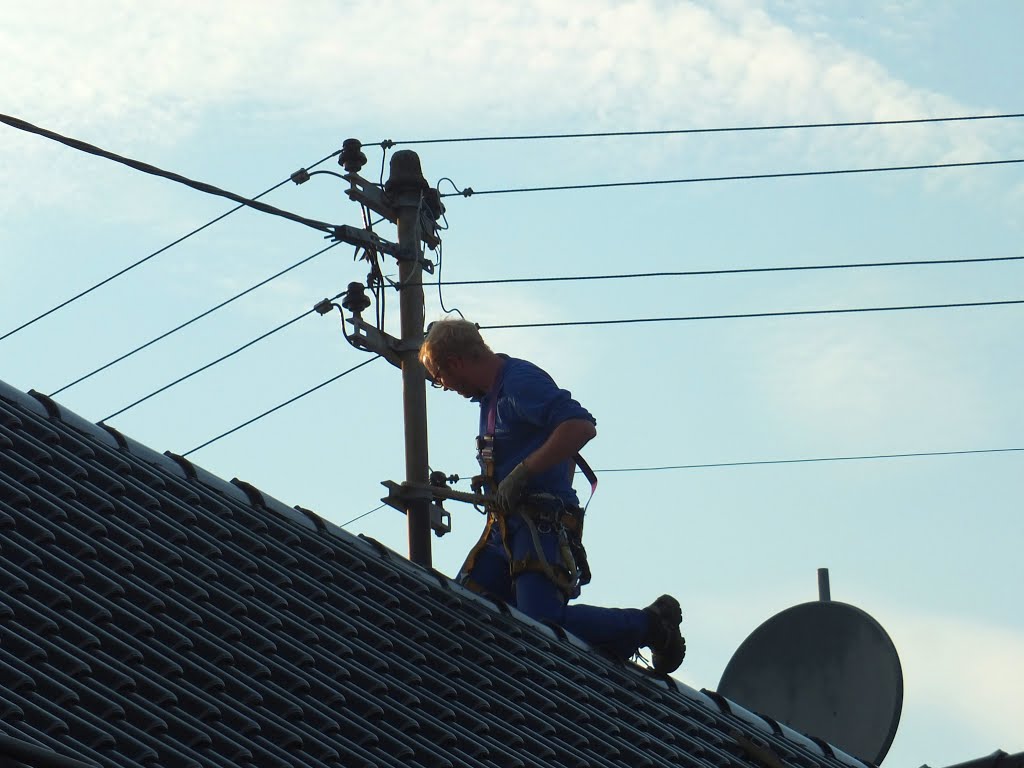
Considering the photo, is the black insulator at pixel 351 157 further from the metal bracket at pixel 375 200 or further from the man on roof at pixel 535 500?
the man on roof at pixel 535 500

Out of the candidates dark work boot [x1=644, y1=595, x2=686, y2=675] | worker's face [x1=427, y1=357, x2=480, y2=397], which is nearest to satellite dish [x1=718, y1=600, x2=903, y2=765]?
dark work boot [x1=644, y1=595, x2=686, y2=675]

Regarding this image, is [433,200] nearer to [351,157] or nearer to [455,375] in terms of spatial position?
[351,157]

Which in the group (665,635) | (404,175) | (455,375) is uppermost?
(404,175)

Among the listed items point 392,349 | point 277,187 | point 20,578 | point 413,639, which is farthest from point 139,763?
point 277,187

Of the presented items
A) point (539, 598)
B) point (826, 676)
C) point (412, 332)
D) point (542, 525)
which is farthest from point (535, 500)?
point (412, 332)

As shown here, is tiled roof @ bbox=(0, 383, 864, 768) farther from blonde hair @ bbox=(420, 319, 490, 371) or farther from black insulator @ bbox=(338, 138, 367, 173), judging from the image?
black insulator @ bbox=(338, 138, 367, 173)

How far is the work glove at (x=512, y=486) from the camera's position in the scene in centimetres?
832

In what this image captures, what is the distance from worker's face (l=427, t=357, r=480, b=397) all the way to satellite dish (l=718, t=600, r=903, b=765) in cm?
300

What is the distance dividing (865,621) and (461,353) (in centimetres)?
322

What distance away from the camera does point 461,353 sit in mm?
8516

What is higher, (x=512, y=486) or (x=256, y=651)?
(x=512, y=486)

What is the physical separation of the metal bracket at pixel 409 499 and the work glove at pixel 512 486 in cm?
314

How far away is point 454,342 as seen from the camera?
27.9ft

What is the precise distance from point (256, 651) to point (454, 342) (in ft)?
8.23
